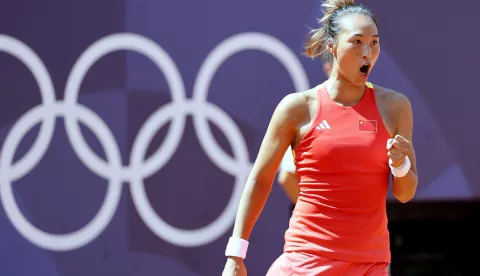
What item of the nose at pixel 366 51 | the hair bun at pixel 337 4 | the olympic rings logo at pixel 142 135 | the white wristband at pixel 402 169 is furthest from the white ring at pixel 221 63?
the white wristband at pixel 402 169

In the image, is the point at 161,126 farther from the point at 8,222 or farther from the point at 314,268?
the point at 314,268

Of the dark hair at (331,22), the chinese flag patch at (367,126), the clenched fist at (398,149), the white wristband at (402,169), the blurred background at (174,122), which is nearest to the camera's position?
the clenched fist at (398,149)

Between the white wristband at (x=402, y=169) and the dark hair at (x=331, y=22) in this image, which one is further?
the dark hair at (x=331, y=22)

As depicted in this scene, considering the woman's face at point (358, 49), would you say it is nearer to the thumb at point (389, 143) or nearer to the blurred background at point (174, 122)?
the thumb at point (389, 143)

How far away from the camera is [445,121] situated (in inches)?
210

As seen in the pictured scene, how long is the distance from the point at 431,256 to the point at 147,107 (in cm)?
257

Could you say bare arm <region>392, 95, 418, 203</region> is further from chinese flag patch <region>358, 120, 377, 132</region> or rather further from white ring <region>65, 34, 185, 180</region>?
white ring <region>65, 34, 185, 180</region>

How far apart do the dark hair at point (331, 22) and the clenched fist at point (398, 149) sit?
2.05 feet

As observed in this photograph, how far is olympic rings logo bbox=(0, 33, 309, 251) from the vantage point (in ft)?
17.5

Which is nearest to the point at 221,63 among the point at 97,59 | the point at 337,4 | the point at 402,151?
the point at 97,59

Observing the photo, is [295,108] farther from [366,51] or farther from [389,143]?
[389,143]

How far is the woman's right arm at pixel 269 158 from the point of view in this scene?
3473 millimetres

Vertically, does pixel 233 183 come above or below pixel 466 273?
above

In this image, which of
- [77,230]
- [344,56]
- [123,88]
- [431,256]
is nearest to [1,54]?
[123,88]
